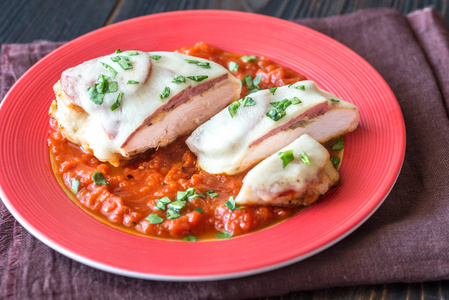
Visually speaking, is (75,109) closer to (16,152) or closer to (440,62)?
(16,152)

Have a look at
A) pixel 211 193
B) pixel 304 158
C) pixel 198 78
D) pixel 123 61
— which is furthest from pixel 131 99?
pixel 304 158

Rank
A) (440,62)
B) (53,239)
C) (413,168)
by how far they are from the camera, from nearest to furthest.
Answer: (53,239), (413,168), (440,62)

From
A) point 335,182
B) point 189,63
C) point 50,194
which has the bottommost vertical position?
point 50,194

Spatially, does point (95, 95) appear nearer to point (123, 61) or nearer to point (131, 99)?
point (131, 99)

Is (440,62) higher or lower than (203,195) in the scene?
higher

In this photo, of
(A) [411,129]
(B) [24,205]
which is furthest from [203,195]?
(A) [411,129]

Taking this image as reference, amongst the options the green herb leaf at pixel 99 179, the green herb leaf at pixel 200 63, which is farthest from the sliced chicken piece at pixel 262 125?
the green herb leaf at pixel 99 179
